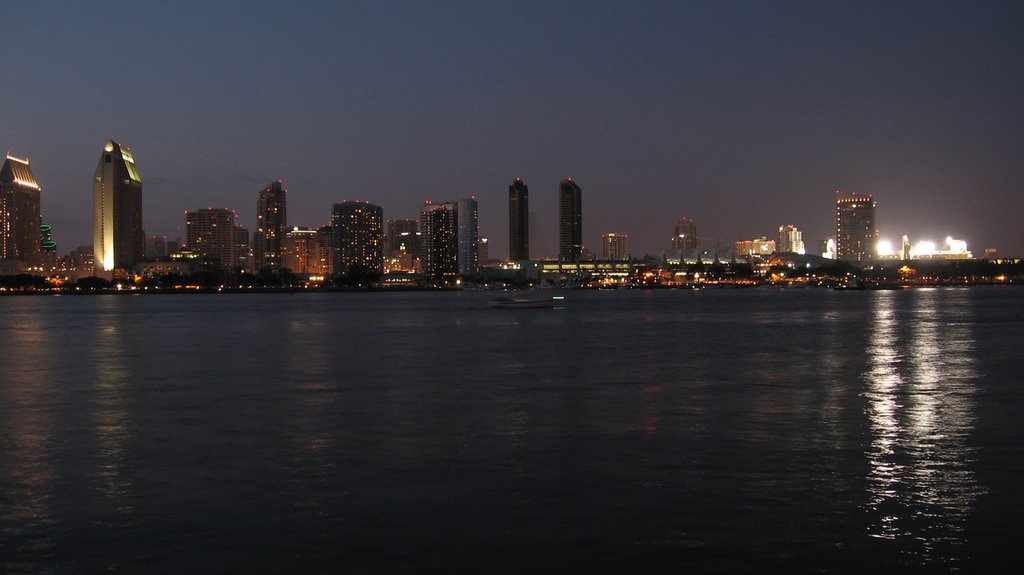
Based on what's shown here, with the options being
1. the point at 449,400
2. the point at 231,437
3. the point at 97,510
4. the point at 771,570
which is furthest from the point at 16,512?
the point at 449,400

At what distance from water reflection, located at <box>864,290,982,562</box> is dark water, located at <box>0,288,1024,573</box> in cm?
6

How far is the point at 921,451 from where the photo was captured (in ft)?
48.8

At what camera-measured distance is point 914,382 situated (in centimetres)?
2525

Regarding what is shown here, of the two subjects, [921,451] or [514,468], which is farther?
[921,451]

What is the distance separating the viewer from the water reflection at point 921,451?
10.3 metres

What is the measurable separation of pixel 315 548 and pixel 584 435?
7655 mm

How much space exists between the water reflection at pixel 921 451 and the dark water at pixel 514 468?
6 cm

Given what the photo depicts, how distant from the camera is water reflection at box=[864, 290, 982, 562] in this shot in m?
10.3

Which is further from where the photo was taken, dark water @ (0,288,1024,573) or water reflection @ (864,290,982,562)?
water reflection @ (864,290,982,562)

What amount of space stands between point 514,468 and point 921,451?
21.0 feet

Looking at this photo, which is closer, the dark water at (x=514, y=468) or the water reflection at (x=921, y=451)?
the dark water at (x=514, y=468)

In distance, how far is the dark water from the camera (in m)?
9.59

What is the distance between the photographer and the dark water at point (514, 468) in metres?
9.59

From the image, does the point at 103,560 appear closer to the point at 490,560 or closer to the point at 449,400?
the point at 490,560
